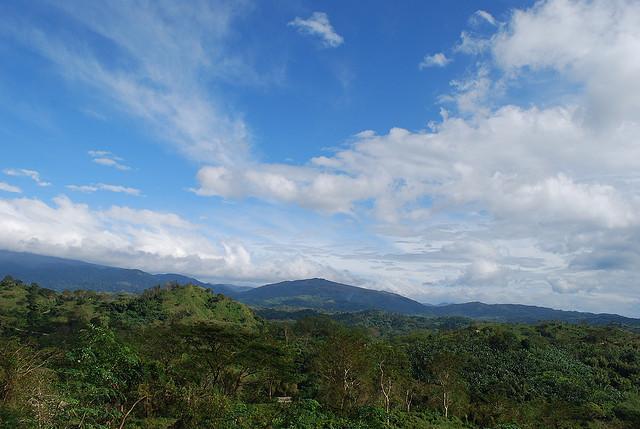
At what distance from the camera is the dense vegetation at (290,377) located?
2274 cm

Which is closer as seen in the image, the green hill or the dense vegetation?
the dense vegetation

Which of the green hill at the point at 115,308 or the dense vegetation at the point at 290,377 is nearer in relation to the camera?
the dense vegetation at the point at 290,377

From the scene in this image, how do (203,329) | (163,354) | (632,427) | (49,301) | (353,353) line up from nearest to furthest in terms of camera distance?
(203,329) → (163,354) → (353,353) → (632,427) → (49,301)

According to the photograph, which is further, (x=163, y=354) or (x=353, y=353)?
(x=353, y=353)

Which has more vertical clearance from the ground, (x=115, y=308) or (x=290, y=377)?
(x=290, y=377)

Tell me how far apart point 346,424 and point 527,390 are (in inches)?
2536

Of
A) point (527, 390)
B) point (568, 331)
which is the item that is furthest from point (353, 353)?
point (568, 331)

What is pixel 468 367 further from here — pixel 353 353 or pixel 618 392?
pixel 353 353

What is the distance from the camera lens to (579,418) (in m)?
63.1

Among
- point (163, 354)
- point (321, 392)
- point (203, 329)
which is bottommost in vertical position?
point (321, 392)

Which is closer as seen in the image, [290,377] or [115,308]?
[290,377]

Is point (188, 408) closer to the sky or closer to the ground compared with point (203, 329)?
closer to the ground

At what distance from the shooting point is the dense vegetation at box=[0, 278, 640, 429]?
74.6 feet

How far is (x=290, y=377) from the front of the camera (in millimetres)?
56719
